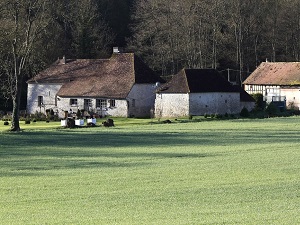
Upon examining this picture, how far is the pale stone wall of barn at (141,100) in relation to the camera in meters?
71.8

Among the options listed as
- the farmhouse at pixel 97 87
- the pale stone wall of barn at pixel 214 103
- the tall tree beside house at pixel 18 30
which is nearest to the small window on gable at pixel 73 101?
the farmhouse at pixel 97 87

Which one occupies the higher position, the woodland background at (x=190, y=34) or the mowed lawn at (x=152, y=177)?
the woodland background at (x=190, y=34)

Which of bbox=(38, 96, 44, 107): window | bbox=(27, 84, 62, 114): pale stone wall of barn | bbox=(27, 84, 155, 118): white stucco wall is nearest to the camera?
bbox=(27, 84, 155, 118): white stucco wall

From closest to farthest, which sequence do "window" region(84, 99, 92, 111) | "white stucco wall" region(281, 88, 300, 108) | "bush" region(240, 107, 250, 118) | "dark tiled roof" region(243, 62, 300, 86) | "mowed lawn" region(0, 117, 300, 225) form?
"mowed lawn" region(0, 117, 300, 225), "bush" region(240, 107, 250, 118), "window" region(84, 99, 92, 111), "white stucco wall" region(281, 88, 300, 108), "dark tiled roof" region(243, 62, 300, 86)

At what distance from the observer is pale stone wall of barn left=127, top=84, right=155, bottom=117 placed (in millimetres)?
71750

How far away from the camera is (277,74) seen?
277 ft

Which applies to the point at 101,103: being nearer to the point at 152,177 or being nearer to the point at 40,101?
the point at 40,101

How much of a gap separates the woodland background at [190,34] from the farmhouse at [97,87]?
8.14 meters

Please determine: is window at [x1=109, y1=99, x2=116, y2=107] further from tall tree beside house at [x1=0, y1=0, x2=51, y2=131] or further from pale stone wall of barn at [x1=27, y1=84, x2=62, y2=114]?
tall tree beside house at [x1=0, y1=0, x2=51, y2=131]

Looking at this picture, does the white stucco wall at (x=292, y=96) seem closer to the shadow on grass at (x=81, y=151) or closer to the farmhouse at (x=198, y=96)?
the farmhouse at (x=198, y=96)

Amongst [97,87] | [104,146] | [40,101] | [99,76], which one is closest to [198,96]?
[97,87]

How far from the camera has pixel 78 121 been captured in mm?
60469

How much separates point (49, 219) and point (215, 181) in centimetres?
818

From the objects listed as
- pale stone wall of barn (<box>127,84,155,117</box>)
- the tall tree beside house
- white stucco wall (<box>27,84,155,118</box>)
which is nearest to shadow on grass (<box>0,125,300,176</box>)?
the tall tree beside house
